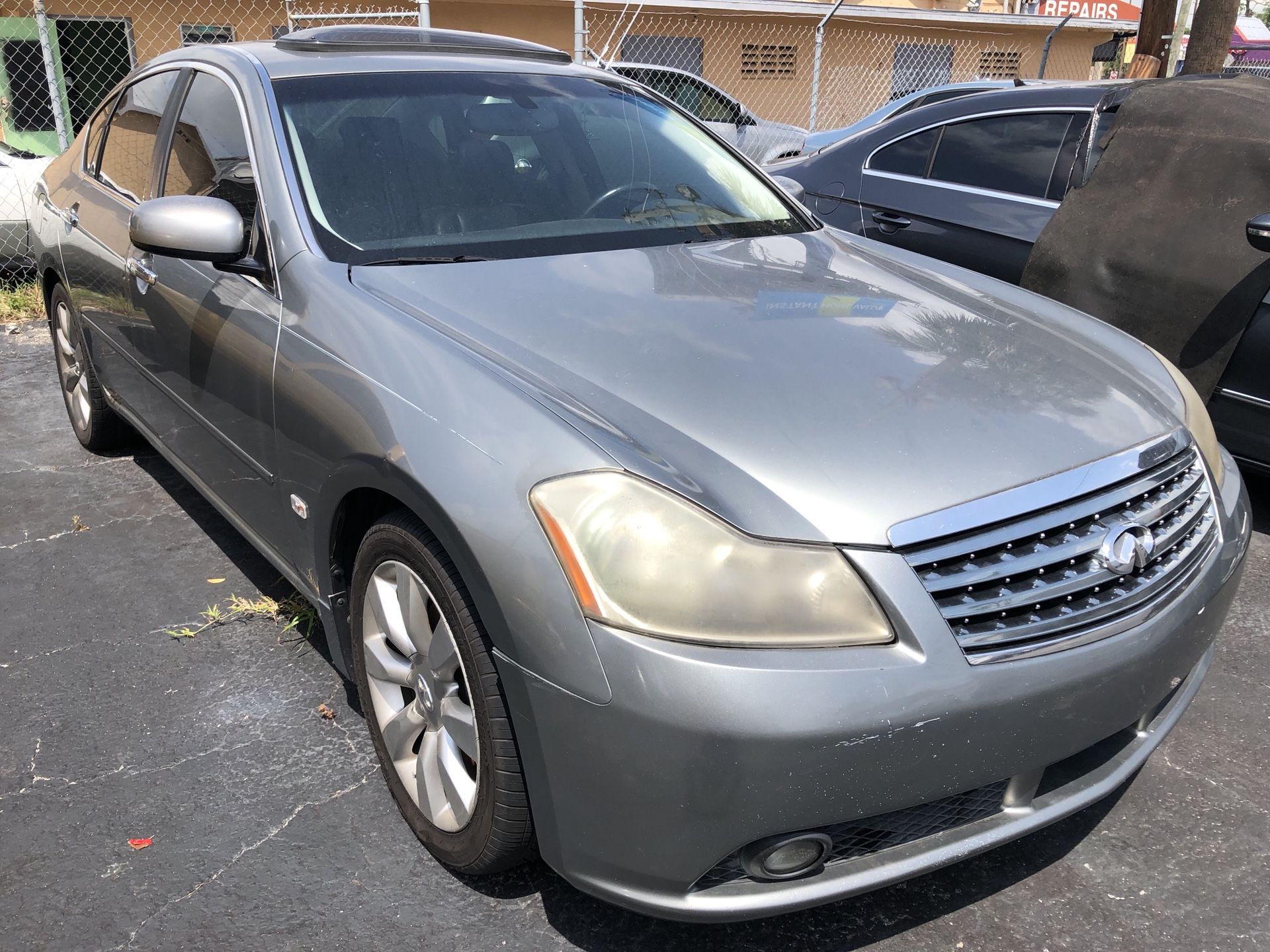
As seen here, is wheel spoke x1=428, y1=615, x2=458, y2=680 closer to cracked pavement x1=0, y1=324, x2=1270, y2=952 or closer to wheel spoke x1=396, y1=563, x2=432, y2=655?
wheel spoke x1=396, y1=563, x2=432, y2=655

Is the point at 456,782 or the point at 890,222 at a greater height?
the point at 890,222

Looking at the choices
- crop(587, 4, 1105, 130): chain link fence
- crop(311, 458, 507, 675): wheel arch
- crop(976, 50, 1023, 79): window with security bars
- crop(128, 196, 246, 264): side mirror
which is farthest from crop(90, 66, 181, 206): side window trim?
crop(976, 50, 1023, 79): window with security bars

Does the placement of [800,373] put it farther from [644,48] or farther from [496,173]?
[644,48]

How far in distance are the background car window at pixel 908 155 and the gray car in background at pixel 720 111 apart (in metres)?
6.14

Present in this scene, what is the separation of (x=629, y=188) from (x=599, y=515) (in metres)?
1.64

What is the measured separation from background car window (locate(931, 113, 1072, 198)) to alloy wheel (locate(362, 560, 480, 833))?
3.50m

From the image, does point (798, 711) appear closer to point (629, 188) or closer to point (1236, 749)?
point (1236, 749)

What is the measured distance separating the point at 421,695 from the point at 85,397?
125 inches

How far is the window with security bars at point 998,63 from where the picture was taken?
19.9m

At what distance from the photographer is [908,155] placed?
5.12m

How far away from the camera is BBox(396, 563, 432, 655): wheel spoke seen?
217cm

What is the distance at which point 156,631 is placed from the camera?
3.33 m

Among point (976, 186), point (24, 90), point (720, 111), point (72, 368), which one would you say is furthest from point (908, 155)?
point (24, 90)

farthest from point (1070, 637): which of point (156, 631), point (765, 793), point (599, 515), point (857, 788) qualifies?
point (156, 631)
